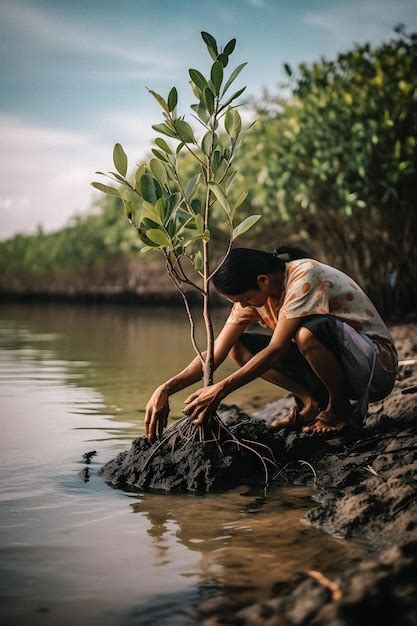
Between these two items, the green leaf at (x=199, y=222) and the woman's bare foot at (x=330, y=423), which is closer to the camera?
the green leaf at (x=199, y=222)

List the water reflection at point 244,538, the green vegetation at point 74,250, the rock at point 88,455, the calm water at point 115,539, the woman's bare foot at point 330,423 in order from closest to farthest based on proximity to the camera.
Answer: the calm water at point 115,539
the water reflection at point 244,538
the woman's bare foot at point 330,423
the rock at point 88,455
the green vegetation at point 74,250

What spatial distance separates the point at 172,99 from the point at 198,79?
0.49ft

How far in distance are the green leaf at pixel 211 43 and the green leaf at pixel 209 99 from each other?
162 mm

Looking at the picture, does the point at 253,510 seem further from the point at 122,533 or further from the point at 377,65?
the point at 377,65

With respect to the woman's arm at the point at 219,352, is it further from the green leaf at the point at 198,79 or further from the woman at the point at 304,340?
the green leaf at the point at 198,79

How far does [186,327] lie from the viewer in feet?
49.4

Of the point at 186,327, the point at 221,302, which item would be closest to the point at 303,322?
the point at 186,327

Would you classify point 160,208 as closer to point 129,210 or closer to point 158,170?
point 129,210

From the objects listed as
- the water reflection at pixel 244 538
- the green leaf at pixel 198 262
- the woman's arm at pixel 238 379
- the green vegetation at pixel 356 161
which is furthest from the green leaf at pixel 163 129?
the green vegetation at pixel 356 161

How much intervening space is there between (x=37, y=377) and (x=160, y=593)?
18.0 ft

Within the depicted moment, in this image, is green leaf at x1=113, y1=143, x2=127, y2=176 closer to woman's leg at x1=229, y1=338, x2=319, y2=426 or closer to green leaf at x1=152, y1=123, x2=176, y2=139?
green leaf at x1=152, y1=123, x2=176, y2=139

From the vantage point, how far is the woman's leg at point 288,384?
418cm

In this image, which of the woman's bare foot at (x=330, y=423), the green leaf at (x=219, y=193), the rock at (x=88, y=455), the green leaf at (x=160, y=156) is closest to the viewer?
the green leaf at (x=219, y=193)

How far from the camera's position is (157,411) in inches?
144
